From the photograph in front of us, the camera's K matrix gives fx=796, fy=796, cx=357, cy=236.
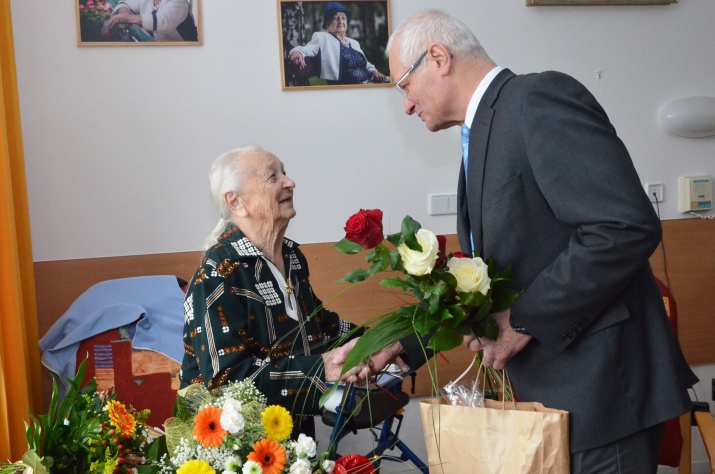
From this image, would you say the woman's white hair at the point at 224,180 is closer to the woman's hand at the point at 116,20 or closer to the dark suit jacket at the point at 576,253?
the dark suit jacket at the point at 576,253

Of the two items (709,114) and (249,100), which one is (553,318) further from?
(709,114)

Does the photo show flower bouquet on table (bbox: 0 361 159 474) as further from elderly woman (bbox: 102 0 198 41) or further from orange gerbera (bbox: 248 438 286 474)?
elderly woman (bbox: 102 0 198 41)

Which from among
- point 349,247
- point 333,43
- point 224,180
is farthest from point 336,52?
point 349,247

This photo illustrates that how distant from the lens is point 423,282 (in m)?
1.52

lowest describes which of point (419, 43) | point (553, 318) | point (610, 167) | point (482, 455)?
point (482, 455)

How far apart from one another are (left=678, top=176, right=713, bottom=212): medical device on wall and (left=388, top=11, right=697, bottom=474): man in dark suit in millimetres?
2254

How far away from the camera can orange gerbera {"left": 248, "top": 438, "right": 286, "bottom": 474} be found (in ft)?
4.26

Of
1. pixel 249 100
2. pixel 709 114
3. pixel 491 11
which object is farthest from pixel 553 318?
pixel 709 114

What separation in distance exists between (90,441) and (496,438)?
2.56 ft

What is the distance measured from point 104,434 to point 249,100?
2.09m

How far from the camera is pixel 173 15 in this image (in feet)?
10.6

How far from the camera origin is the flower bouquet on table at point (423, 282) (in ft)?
4.91

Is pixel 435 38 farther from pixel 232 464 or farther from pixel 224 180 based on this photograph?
pixel 232 464

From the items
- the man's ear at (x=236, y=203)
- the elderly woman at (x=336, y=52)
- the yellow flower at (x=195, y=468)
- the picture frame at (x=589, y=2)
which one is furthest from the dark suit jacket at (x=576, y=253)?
the picture frame at (x=589, y=2)
